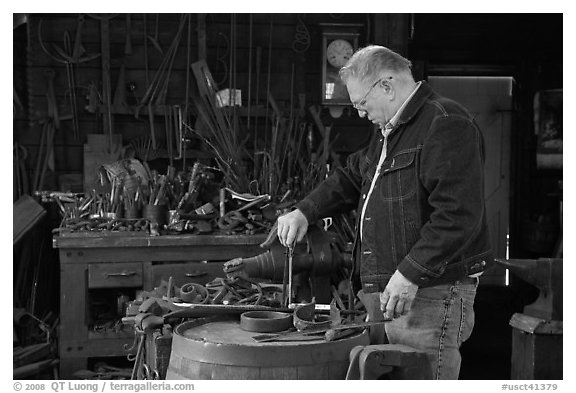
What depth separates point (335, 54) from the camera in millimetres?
5895

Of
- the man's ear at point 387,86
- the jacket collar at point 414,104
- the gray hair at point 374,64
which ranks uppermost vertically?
the gray hair at point 374,64

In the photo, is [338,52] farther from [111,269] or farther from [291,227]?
[291,227]

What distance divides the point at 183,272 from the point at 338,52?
229 centimetres

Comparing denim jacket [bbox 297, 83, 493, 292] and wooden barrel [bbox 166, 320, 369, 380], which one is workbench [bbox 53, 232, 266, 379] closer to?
denim jacket [bbox 297, 83, 493, 292]

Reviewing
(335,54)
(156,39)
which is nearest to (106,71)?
(156,39)

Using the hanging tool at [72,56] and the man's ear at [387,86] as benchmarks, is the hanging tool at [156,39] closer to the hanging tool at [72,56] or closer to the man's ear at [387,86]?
the hanging tool at [72,56]

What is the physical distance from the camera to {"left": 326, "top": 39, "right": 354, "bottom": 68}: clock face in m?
5.89

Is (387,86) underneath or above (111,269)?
above

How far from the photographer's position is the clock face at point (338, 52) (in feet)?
19.3

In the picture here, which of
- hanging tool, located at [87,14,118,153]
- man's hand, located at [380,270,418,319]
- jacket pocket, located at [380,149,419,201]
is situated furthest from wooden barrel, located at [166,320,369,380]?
hanging tool, located at [87,14,118,153]

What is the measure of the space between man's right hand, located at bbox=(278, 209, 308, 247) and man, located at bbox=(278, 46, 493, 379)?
0.80ft

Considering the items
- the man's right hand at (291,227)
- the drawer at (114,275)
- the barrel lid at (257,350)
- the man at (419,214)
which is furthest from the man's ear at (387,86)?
the drawer at (114,275)

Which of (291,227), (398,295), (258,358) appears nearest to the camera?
(258,358)
